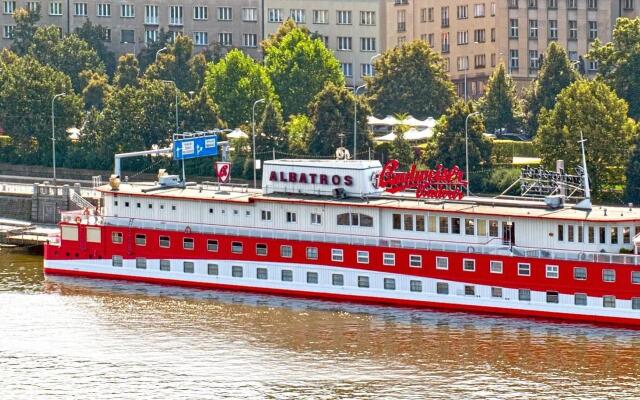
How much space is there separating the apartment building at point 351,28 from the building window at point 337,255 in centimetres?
8583

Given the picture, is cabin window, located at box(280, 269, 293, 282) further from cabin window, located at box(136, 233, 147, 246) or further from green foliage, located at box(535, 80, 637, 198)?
green foliage, located at box(535, 80, 637, 198)

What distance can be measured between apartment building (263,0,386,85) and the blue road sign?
219 feet

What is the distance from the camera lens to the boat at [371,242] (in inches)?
3871

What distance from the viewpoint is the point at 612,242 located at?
98.3m

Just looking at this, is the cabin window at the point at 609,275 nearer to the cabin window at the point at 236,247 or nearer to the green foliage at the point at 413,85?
the cabin window at the point at 236,247

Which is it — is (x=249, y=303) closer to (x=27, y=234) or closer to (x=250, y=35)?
(x=27, y=234)

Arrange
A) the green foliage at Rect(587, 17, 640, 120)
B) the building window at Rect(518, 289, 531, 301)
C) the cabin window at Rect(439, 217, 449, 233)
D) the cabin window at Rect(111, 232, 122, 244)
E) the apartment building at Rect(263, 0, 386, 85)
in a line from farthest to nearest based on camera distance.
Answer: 1. the apartment building at Rect(263, 0, 386, 85)
2. the green foliage at Rect(587, 17, 640, 120)
3. the cabin window at Rect(111, 232, 122, 244)
4. the cabin window at Rect(439, 217, 449, 233)
5. the building window at Rect(518, 289, 531, 301)

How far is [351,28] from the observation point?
625 feet

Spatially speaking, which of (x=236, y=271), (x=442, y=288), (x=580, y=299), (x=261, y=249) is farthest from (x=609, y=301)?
(x=236, y=271)

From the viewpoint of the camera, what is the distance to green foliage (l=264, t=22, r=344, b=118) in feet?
536

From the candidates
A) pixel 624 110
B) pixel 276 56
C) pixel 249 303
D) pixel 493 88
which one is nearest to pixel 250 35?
pixel 276 56

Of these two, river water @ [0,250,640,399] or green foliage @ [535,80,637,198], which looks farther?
green foliage @ [535,80,637,198]

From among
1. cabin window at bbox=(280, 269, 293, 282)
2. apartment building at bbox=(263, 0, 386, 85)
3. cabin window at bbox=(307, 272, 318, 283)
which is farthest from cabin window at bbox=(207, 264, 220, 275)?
apartment building at bbox=(263, 0, 386, 85)

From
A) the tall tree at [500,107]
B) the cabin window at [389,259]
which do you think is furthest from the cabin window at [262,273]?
the tall tree at [500,107]
